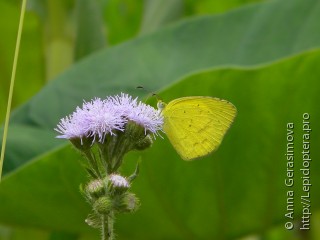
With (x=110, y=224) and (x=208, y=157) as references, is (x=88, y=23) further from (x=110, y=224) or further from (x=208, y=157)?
(x=110, y=224)

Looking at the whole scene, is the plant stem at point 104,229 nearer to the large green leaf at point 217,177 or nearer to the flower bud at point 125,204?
the flower bud at point 125,204

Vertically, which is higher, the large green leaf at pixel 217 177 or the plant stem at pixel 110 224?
the large green leaf at pixel 217 177

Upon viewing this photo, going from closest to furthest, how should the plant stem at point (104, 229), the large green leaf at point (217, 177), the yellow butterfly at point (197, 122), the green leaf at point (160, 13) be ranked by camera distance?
the plant stem at point (104, 229) < the yellow butterfly at point (197, 122) < the large green leaf at point (217, 177) < the green leaf at point (160, 13)

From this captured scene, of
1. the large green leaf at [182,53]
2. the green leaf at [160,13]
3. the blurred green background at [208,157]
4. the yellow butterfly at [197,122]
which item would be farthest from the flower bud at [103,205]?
the green leaf at [160,13]

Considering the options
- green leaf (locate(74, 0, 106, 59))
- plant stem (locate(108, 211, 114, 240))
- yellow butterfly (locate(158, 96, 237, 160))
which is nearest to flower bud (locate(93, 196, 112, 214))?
plant stem (locate(108, 211, 114, 240))

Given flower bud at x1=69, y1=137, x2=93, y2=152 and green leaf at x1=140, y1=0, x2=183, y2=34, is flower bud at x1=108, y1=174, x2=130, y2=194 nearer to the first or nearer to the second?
→ flower bud at x1=69, y1=137, x2=93, y2=152

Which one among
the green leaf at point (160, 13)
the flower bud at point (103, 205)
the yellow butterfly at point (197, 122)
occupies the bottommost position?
the flower bud at point (103, 205)
